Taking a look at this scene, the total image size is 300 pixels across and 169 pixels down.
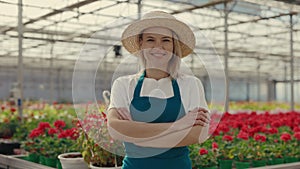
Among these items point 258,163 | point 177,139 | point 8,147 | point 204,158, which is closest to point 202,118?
point 177,139

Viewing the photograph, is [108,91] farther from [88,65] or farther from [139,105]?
[139,105]

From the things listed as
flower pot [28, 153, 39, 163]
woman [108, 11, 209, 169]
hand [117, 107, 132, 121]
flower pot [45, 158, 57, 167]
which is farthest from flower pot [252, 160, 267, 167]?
hand [117, 107, 132, 121]

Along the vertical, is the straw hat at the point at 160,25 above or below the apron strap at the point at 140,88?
above

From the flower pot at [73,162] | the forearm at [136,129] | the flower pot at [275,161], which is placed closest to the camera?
the forearm at [136,129]

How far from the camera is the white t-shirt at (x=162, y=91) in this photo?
5.00ft

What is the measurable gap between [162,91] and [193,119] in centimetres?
15

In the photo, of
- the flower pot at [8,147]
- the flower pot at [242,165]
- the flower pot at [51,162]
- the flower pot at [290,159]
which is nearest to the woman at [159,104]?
the flower pot at [242,165]

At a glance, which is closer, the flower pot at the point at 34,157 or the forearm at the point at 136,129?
the forearm at the point at 136,129

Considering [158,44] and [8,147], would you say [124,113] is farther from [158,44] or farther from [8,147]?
[8,147]

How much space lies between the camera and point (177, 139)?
57.6 inches

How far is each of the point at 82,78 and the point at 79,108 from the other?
189mm

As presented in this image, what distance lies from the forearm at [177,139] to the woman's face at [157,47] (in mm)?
249

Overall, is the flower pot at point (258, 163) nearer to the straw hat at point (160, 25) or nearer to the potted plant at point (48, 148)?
the potted plant at point (48, 148)

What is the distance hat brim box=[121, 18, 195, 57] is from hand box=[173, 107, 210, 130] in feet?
0.87
